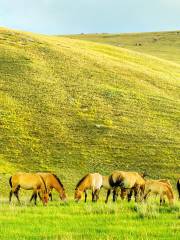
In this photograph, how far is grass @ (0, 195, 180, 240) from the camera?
1428cm

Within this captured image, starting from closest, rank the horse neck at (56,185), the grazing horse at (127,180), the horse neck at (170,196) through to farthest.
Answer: the horse neck at (170,196) < the grazing horse at (127,180) < the horse neck at (56,185)

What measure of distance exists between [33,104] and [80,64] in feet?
51.2

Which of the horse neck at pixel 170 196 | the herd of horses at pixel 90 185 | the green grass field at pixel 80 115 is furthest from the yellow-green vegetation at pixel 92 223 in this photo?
the herd of horses at pixel 90 185

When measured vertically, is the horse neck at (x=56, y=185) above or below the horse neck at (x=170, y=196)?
below

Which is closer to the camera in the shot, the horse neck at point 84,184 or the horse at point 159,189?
the horse at point 159,189

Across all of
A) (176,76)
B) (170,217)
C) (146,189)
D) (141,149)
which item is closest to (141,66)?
(176,76)

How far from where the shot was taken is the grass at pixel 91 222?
14281 mm

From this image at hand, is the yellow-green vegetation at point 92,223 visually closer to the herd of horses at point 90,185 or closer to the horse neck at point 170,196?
the horse neck at point 170,196

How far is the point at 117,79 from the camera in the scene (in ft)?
211

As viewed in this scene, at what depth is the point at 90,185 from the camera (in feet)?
83.3

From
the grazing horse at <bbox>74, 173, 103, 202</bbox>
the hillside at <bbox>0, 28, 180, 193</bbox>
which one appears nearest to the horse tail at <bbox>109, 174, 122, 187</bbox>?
the grazing horse at <bbox>74, 173, 103, 202</bbox>

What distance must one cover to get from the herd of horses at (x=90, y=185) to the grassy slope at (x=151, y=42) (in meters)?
79.1

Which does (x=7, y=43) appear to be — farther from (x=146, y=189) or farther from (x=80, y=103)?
(x=146, y=189)

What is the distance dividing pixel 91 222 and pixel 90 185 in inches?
354
